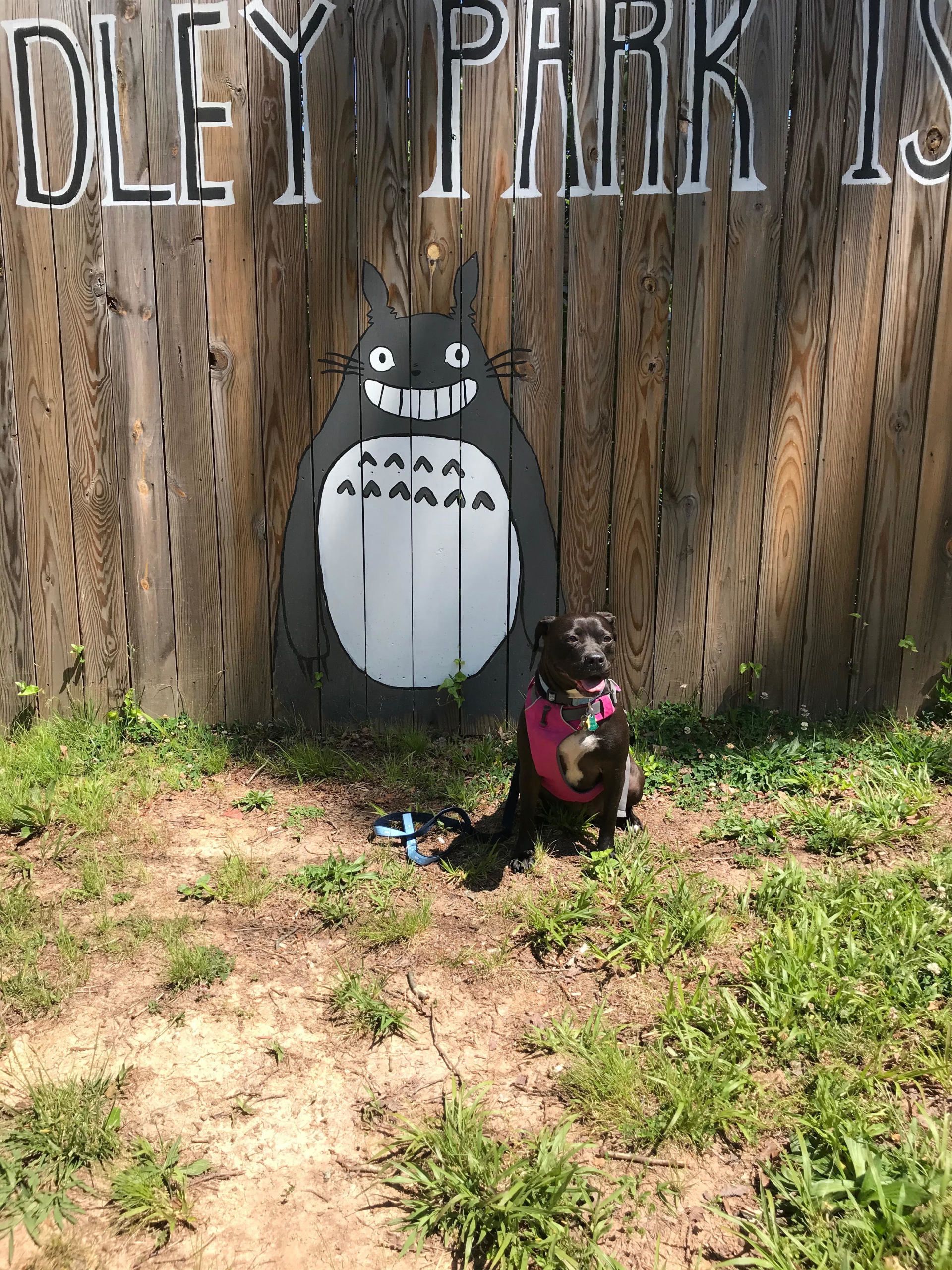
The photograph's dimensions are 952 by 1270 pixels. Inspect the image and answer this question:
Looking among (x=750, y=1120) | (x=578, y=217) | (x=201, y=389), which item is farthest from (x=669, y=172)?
(x=750, y=1120)

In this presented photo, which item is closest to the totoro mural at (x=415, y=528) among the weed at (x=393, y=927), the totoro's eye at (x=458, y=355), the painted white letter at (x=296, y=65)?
the totoro's eye at (x=458, y=355)

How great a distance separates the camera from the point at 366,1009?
2322 mm

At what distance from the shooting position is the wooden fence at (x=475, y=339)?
330 centimetres

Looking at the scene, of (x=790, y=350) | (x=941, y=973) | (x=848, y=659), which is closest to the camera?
(x=941, y=973)

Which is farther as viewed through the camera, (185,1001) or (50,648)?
(50,648)

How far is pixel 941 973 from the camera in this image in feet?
7.44

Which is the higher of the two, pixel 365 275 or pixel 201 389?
pixel 365 275

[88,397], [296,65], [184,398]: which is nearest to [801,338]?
[296,65]

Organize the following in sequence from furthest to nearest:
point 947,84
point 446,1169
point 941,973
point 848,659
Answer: point 848,659 < point 947,84 < point 941,973 < point 446,1169

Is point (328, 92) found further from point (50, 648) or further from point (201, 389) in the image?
point (50, 648)

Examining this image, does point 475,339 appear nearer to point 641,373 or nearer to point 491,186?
point 491,186

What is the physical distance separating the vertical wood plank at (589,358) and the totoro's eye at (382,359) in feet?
2.24

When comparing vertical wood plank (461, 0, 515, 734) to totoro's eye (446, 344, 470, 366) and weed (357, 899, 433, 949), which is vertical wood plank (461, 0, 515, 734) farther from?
weed (357, 899, 433, 949)

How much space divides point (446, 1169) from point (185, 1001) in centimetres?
90
